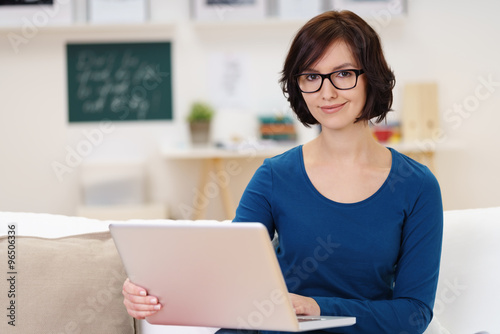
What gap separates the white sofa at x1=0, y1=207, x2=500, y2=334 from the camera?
1496mm

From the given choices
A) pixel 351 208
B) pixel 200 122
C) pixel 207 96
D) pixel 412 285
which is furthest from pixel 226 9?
pixel 412 285

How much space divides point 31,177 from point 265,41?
5.78 feet

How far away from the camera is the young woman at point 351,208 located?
53.7 inches

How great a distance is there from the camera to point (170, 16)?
4.04m

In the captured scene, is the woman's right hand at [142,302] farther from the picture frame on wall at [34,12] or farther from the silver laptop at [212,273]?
the picture frame on wall at [34,12]

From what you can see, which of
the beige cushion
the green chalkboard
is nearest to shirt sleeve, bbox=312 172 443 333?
the beige cushion

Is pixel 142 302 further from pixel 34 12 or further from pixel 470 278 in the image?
pixel 34 12

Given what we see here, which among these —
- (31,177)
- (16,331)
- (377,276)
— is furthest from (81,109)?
(377,276)

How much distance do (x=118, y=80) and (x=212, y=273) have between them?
3.13 metres

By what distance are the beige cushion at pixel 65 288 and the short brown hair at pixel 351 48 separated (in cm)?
66

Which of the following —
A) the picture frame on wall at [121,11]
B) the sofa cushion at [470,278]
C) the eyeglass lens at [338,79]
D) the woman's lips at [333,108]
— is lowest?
the sofa cushion at [470,278]

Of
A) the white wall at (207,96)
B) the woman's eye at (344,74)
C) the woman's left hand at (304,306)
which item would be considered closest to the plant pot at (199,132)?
the white wall at (207,96)

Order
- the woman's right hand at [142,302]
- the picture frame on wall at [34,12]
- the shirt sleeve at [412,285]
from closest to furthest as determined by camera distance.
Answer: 1. the woman's right hand at [142,302]
2. the shirt sleeve at [412,285]
3. the picture frame on wall at [34,12]

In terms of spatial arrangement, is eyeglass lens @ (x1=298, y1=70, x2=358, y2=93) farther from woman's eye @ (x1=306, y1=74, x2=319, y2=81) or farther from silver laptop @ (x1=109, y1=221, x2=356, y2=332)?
silver laptop @ (x1=109, y1=221, x2=356, y2=332)
